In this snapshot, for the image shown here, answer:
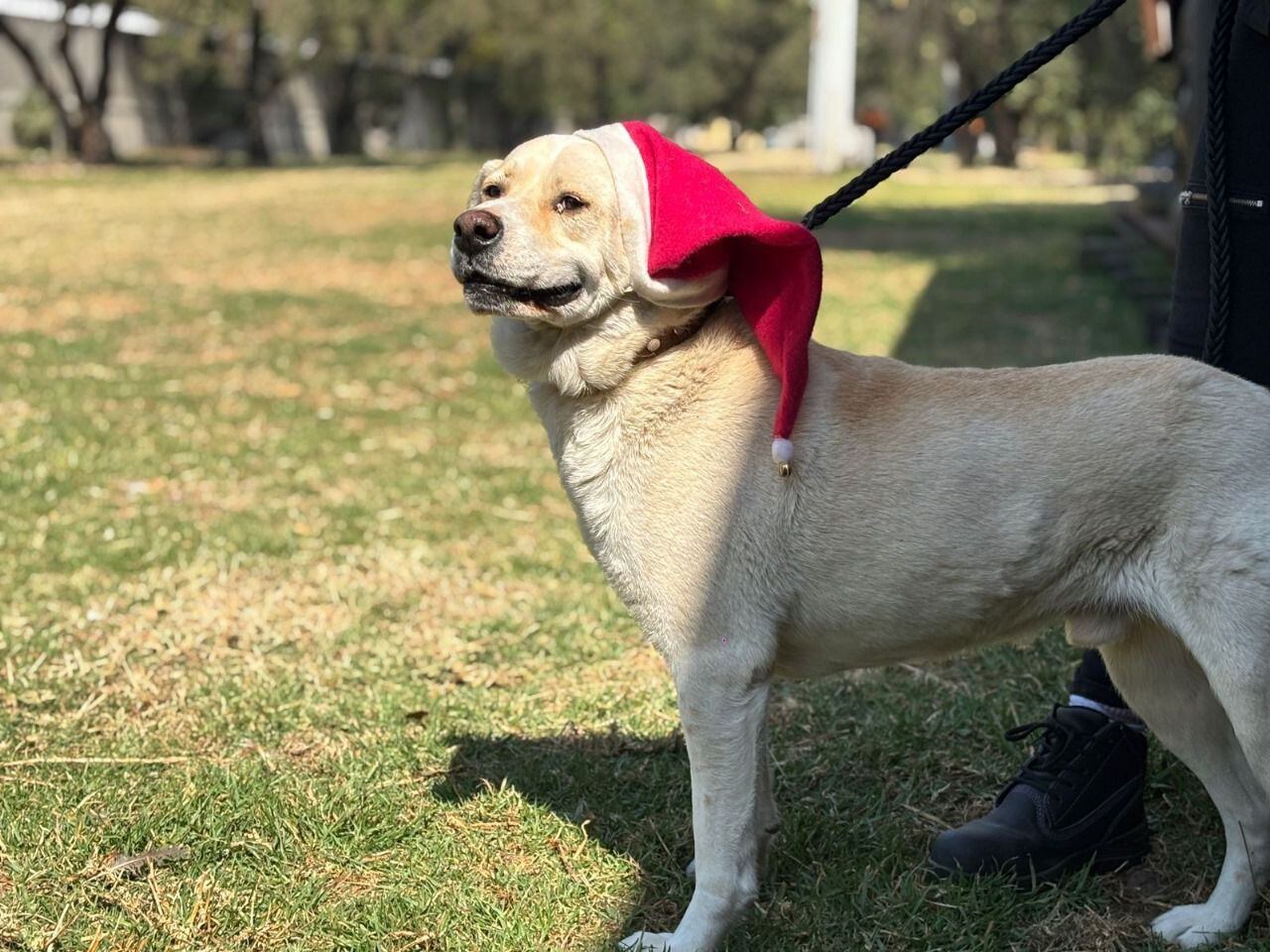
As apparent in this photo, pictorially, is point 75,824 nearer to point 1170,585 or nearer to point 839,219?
point 1170,585

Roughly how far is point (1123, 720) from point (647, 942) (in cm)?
117

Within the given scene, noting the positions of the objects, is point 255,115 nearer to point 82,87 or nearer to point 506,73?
point 82,87

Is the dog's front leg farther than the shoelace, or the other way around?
the shoelace

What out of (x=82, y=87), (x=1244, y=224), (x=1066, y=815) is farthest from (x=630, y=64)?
(x=1066, y=815)

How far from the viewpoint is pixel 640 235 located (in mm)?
2324

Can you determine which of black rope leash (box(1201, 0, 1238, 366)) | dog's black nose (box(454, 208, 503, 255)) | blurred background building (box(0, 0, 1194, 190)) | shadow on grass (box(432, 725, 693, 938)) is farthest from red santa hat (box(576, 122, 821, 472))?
blurred background building (box(0, 0, 1194, 190))

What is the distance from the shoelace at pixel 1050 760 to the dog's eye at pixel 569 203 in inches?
59.7

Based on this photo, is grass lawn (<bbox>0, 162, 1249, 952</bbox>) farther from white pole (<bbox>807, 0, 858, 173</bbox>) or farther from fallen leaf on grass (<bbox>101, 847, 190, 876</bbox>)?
white pole (<bbox>807, 0, 858, 173</bbox>)

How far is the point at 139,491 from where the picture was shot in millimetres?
5520

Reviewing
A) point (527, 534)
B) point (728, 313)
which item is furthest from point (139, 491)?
point (728, 313)

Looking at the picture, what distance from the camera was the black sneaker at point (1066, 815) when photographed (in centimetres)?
277

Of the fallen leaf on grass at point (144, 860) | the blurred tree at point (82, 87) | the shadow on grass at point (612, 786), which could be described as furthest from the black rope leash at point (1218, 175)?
the blurred tree at point (82, 87)

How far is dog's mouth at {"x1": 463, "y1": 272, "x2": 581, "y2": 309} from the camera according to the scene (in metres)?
2.35

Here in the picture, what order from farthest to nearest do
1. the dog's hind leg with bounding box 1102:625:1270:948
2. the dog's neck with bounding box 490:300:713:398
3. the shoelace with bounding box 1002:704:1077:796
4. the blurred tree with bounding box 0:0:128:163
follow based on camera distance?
the blurred tree with bounding box 0:0:128:163 < the shoelace with bounding box 1002:704:1077:796 < the dog's hind leg with bounding box 1102:625:1270:948 < the dog's neck with bounding box 490:300:713:398
